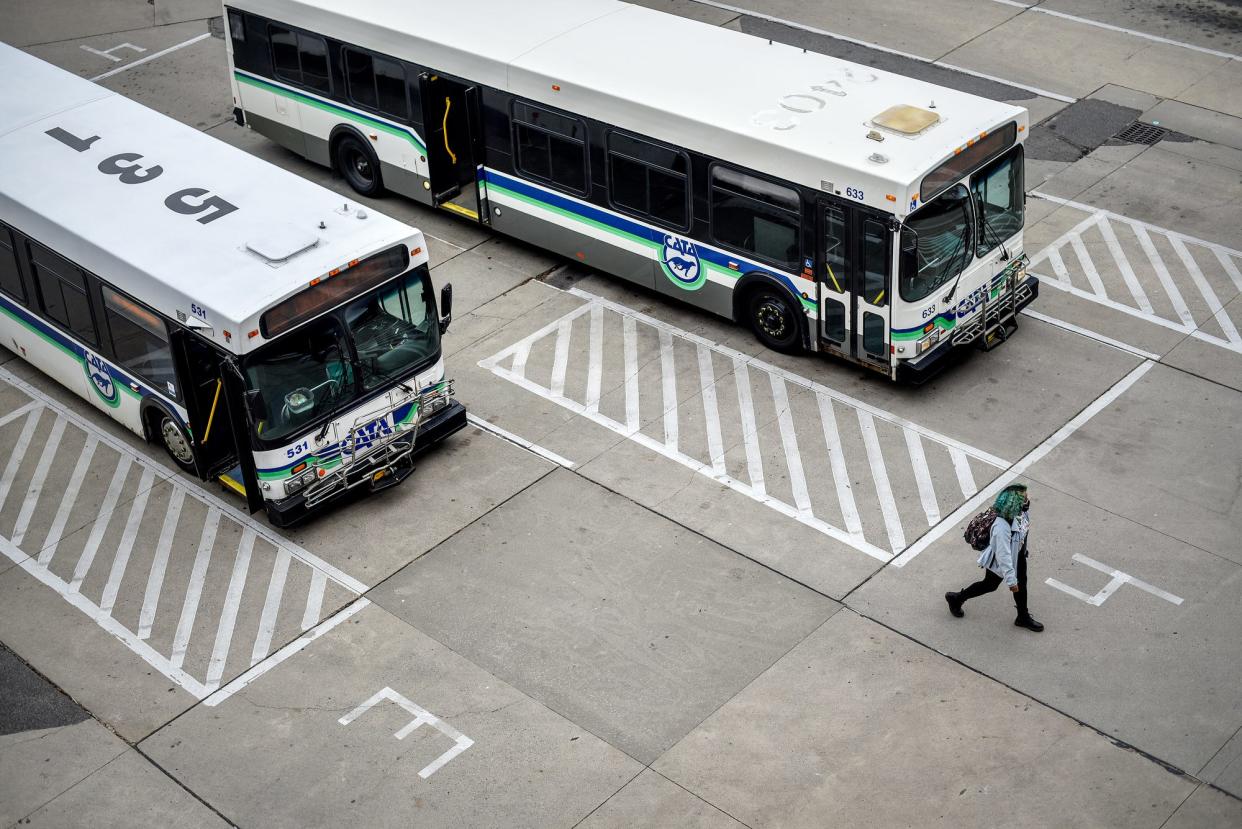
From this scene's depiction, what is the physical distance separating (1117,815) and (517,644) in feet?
Result: 17.2

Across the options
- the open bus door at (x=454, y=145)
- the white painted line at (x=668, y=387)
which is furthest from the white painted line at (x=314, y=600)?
the open bus door at (x=454, y=145)

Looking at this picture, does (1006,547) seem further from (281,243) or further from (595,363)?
(281,243)

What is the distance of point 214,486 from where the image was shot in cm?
1511

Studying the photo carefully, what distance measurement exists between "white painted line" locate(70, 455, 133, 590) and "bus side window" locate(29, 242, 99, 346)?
4.64 feet

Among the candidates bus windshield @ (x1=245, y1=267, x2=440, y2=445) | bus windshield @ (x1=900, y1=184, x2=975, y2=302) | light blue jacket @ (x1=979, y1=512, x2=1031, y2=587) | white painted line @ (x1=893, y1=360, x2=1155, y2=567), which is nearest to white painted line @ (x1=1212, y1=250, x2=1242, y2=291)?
white painted line @ (x1=893, y1=360, x2=1155, y2=567)

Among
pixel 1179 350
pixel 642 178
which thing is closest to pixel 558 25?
pixel 642 178

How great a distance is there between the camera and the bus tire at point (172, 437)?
14641mm

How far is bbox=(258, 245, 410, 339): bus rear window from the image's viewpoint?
518 inches

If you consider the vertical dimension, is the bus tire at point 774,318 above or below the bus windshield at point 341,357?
below

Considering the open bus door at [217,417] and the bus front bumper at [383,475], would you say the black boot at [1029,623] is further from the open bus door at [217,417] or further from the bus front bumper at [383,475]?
the open bus door at [217,417]

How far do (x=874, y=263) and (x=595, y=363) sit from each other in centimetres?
357

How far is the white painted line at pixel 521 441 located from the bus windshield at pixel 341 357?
141 cm

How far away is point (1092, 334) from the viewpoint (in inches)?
659

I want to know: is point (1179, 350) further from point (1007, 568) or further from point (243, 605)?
point (243, 605)
